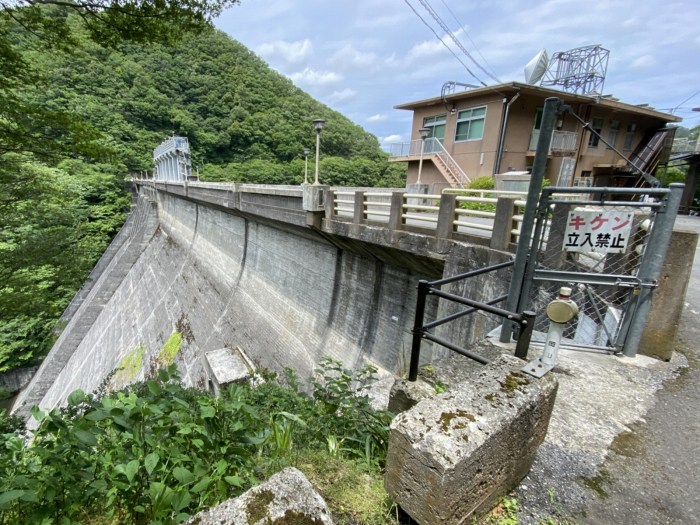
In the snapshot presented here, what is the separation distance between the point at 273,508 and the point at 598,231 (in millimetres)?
2930

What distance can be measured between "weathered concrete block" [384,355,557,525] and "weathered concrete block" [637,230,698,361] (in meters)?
2.01

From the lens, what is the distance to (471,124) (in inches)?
559

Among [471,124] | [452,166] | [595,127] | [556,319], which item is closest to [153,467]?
[556,319]

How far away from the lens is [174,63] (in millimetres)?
53438

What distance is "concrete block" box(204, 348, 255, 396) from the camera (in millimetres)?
7219

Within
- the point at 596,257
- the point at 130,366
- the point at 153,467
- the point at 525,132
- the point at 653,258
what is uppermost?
the point at 525,132

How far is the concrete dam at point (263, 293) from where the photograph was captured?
602 centimetres

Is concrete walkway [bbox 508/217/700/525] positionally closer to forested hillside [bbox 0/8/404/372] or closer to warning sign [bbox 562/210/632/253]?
warning sign [bbox 562/210/632/253]

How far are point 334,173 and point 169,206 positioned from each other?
19.1 m

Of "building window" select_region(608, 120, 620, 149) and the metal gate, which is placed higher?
"building window" select_region(608, 120, 620, 149)

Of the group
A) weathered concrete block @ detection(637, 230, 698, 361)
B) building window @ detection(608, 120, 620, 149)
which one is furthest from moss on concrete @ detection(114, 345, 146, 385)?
building window @ detection(608, 120, 620, 149)

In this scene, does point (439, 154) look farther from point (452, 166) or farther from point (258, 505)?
point (258, 505)

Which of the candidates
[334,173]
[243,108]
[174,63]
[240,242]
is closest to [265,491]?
[240,242]

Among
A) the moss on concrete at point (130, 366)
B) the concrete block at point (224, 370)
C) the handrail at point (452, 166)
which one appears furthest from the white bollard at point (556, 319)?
the moss on concrete at point (130, 366)
